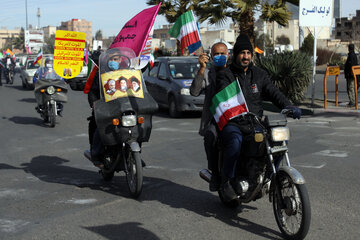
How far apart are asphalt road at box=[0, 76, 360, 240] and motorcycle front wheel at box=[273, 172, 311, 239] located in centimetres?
17

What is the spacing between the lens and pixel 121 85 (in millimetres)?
6691

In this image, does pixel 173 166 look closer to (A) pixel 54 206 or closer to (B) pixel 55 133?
(A) pixel 54 206

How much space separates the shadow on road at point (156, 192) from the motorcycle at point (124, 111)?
34 centimetres

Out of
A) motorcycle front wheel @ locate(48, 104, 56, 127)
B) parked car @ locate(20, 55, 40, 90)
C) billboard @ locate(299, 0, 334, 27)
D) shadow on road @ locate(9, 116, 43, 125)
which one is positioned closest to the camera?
motorcycle front wheel @ locate(48, 104, 56, 127)

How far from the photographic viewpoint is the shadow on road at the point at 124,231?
501 cm

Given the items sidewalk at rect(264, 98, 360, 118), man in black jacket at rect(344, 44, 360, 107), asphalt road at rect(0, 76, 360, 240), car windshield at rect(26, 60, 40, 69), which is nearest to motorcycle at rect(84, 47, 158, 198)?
asphalt road at rect(0, 76, 360, 240)

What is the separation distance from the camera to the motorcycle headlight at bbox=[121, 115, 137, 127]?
6.48 metres

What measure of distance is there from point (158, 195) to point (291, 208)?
221 cm

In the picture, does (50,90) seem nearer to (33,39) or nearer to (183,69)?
(183,69)

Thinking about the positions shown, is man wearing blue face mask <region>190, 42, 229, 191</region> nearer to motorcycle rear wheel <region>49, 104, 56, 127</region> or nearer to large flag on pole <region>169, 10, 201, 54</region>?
large flag on pole <region>169, 10, 201, 54</region>

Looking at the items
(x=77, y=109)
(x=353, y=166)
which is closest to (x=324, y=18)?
(x=77, y=109)

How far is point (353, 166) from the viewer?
8125 millimetres

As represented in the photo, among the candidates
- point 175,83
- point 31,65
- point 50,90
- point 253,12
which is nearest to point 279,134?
point 50,90

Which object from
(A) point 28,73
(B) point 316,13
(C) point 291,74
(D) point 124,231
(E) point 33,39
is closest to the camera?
(D) point 124,231
